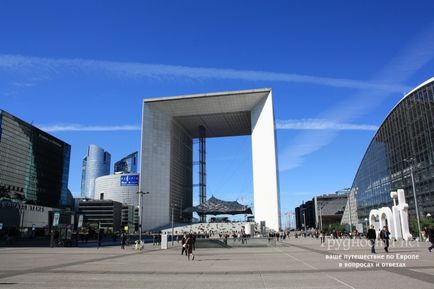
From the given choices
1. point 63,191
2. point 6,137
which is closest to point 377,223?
point 6,137

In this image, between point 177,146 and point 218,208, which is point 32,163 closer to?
point 177,146

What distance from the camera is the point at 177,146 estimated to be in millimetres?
133625

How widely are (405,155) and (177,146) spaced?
236 feet

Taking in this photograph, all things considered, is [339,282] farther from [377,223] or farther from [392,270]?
[377,223]

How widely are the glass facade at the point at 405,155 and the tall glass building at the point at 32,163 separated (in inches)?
4051

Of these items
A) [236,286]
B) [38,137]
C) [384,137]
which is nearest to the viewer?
[236,286]

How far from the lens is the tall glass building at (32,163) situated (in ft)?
436

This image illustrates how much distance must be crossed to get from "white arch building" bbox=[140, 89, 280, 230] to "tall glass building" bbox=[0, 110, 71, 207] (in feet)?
136

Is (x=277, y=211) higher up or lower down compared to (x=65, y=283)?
higher up

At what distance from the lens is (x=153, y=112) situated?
123 m

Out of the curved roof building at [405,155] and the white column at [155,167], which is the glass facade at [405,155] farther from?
the white column at [155,167]

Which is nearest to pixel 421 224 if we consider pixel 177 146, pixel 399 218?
pixel 399 218

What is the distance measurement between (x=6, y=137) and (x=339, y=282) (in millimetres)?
141474

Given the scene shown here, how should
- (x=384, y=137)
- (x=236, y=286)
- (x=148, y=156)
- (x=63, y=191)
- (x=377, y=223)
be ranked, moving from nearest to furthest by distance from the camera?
(x=236, y=286), (x=377, y=223), (x=384, y=137), (x=148, y=156), (x=63, y=191)
